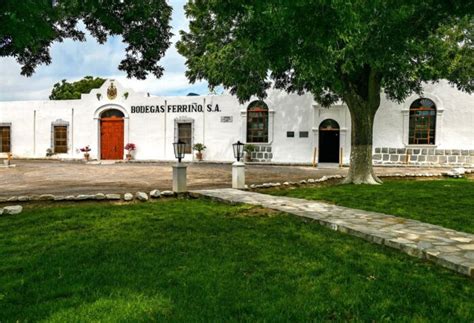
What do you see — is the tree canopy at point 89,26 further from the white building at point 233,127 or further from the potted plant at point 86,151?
the potted plant at point 86,151

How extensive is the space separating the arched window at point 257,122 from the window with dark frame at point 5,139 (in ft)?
49.8

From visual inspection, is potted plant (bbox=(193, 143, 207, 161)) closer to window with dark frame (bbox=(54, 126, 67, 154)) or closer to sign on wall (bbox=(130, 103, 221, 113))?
sign on wall (bbox=(130, 103, 221, 113))

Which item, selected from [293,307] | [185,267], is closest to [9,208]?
[185,267]

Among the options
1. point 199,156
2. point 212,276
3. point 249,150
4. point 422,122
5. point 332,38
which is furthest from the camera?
point 199,156

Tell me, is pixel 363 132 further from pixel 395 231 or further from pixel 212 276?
pixel 212 276

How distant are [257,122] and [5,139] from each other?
16.0 m

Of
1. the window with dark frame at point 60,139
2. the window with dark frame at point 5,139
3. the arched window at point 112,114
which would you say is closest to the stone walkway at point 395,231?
the arched window at point 112,114

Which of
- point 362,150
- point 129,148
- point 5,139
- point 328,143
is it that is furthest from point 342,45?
point 5,139

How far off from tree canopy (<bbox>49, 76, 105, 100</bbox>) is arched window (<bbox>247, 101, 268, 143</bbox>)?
21869 millimetres

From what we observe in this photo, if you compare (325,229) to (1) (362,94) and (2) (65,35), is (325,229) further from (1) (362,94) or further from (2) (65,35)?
(2) (65,35)

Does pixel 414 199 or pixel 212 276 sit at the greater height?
pixel 414 199

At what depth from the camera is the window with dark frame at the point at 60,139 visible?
75.2 ft

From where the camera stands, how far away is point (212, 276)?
11.1 feet

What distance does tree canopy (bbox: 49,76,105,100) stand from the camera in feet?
118
